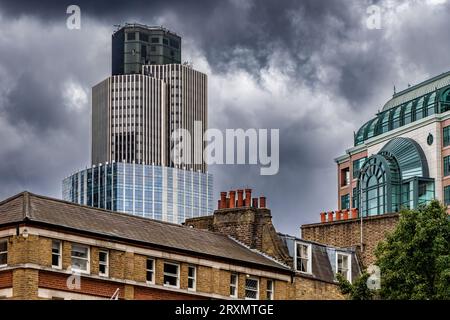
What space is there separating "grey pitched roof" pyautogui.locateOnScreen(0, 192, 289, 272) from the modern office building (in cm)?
7393

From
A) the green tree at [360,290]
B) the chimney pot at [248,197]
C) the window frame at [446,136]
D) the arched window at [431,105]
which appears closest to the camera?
the green tree at [360,290]

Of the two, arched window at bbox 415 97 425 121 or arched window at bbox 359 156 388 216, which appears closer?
arched window at bbox 359 156 388 216

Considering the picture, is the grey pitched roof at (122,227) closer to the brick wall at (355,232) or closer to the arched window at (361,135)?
the brick wall at (355,232)

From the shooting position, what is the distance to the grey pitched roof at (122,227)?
57438 millimetres

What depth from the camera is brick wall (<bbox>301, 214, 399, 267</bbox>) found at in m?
80.2

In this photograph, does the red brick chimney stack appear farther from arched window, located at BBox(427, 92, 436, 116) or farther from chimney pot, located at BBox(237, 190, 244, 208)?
arched window, located at BBox(427, 92, 436, 116)

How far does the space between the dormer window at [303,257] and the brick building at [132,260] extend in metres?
0.06

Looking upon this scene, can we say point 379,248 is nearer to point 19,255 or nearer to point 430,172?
point 19,255

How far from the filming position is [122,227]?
2454 inches

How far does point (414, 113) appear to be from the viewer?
508ft

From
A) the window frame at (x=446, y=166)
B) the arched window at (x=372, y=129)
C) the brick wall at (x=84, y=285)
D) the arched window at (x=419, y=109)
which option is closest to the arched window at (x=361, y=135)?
the arched window at (x=372, y=129)

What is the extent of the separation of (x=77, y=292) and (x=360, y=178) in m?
99.5

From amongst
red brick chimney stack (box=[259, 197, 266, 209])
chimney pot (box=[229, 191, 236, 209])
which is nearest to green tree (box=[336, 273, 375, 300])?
red brick chimney stack (box=[259, 197, 266, 209])
